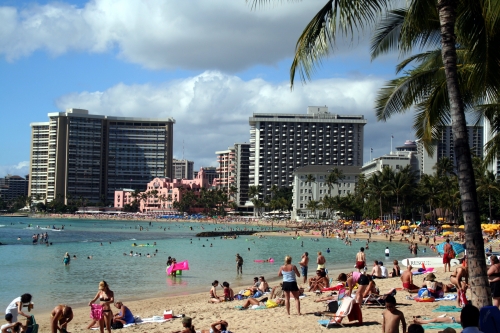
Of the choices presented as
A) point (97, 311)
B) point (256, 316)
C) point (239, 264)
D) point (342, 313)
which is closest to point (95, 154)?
point (239, 264)

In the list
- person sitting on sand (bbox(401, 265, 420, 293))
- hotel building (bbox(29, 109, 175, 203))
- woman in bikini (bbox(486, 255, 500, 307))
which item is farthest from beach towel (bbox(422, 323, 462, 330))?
hotel building (bbox(29, 109, 175, 203))

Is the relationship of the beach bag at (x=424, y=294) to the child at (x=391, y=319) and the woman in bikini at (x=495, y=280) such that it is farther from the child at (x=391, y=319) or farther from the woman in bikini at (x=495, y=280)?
the child at (x=391, y=319)

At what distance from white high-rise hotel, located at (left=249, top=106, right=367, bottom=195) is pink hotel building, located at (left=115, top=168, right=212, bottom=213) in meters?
35.3

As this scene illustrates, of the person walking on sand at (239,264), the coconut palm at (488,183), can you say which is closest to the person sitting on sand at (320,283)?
the person walking on sand at (239,264)

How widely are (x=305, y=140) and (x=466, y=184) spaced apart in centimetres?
15006

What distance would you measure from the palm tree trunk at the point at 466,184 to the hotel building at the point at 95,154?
186616mm

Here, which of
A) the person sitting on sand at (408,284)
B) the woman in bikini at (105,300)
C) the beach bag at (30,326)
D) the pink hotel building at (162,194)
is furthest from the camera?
the pink hotel building at (162,194)

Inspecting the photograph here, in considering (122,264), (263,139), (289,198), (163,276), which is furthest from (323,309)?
(263,139)

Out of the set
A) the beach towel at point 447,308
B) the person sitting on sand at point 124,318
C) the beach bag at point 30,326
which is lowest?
the person sitting on sand at point 124,318

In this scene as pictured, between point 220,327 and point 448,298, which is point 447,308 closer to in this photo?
point 448,298

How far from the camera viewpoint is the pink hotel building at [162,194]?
17612cm

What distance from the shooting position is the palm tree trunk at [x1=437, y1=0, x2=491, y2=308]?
736cm

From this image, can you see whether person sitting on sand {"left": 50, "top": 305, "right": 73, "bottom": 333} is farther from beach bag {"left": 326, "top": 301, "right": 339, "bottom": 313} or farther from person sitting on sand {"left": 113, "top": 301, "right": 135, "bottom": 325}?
beach bag {"left": 326, "top": 301, "right": 339, "bottom": 313}

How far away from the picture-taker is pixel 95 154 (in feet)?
624
